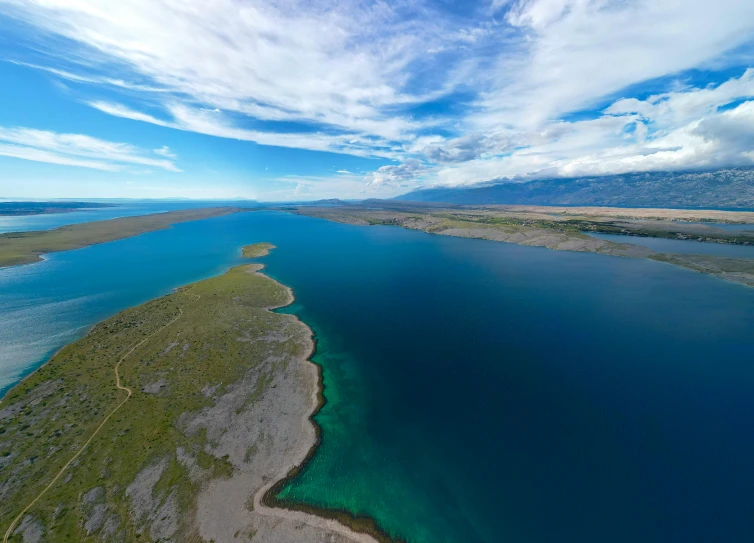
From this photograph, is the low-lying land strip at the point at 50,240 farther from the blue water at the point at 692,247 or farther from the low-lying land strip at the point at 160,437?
the blue water at the point at 692,247

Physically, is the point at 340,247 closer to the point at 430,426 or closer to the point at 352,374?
the point at 352,374

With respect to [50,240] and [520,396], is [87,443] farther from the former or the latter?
[50,240]

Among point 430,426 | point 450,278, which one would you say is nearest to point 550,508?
point 430,426

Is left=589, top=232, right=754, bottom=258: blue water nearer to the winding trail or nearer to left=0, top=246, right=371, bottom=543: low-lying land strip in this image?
left=0, top=246, right=371, bottom=543: low-lying land strip

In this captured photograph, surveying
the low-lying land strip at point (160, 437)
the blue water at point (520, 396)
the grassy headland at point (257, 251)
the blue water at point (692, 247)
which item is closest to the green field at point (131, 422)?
the low-lying land strip at point (160, 437)

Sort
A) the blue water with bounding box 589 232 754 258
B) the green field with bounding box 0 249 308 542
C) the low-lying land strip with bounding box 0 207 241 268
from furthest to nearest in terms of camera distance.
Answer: the blue water with bounding box 589 232 754 258, the low-lying land strip with bounding box 0 207 241 268, the green field with bounding box 0 249 308 542

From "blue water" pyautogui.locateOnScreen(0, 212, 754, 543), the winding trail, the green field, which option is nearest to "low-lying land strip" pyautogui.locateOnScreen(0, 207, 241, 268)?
"blue water" pyautogui.locateOnScreen(0, 212, 754, 543)

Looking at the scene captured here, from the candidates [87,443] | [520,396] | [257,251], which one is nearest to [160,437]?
[87,443]
